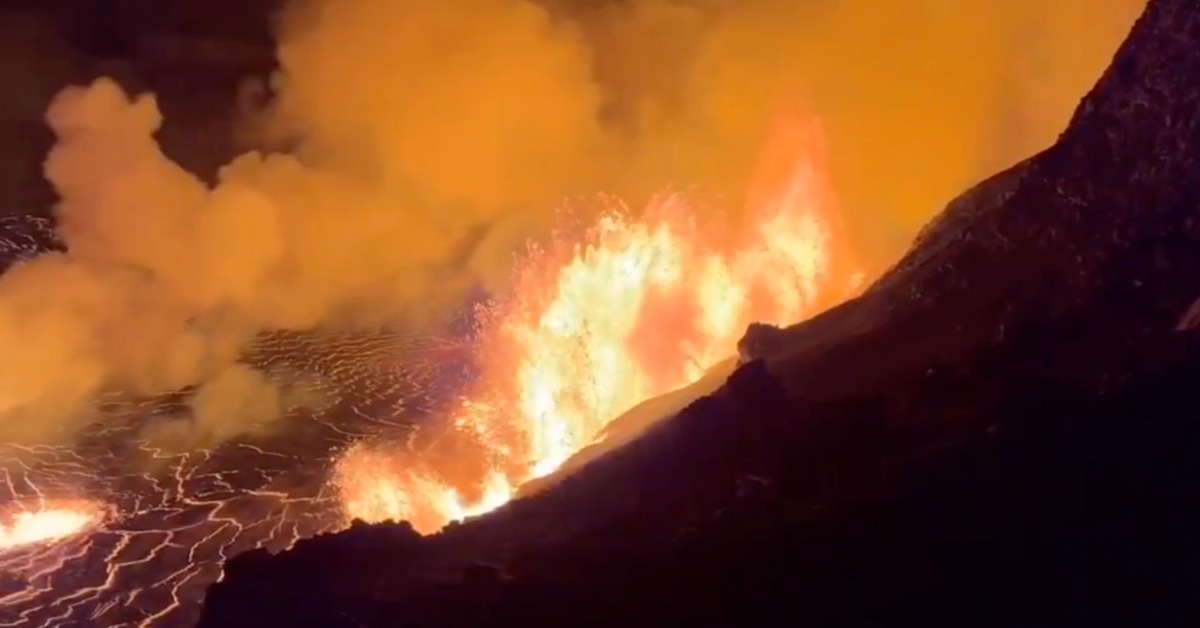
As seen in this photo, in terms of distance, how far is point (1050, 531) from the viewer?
8.42 meters

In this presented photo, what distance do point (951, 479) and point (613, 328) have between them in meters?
15.6

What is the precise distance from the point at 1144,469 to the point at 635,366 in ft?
50.5

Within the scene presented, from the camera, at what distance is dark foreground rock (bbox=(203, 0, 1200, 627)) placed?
833cm

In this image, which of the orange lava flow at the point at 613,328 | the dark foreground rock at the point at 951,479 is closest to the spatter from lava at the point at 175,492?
the orange lava flow at the point at 613,328

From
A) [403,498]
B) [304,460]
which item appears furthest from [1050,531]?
[304,460]

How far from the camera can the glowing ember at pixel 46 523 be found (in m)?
19.1

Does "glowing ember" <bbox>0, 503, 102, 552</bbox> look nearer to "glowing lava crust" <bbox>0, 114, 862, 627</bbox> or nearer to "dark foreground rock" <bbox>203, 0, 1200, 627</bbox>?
"glowing lava crust" <bbox>0, 114, 862, 627</bbox>

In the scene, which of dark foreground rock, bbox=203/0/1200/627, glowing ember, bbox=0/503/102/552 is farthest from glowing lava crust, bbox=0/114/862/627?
dark foreground rock, bbox=203/0/1200/627

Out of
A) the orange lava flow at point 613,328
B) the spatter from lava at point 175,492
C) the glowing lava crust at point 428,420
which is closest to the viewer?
the spatter from lava at point 175,492

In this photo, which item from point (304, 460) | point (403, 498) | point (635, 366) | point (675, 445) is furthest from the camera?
point (635, 366)

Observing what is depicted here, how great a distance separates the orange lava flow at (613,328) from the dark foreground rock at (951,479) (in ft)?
28.0

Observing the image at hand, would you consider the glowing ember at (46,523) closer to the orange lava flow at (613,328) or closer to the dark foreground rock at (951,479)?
the orange lava flow at (613,328)

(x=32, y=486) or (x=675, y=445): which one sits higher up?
(x=32, y=486)

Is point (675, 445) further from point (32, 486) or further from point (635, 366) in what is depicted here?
point (32, 486)
